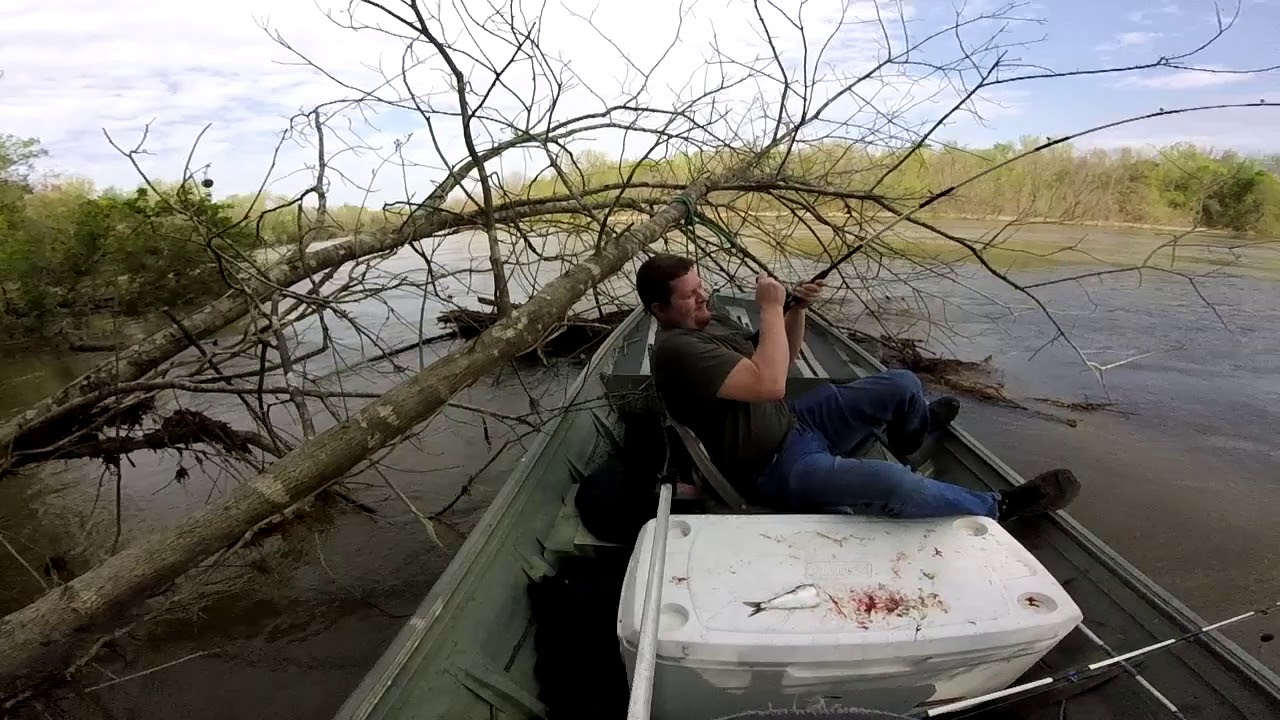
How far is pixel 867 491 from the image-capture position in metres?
2.12

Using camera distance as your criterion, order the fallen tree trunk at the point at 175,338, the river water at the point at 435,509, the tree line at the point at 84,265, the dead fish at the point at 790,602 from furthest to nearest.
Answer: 1. the tree line at the point at 84,265
2. the river water at the point at 435,509
3. the fallen tree trunk at the point at 175,338
4. the dead fish at the point at 790,602

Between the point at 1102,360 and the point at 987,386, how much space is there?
2230 millimetres

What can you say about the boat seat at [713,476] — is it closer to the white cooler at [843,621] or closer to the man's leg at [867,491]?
the man's leg at [867,491]

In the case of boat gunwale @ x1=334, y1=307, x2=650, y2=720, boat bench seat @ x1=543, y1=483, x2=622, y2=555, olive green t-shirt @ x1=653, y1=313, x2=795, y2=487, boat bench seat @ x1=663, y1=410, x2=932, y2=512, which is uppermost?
olive green t-shirt @ x1=653, y1=313, x2=795, y2=487

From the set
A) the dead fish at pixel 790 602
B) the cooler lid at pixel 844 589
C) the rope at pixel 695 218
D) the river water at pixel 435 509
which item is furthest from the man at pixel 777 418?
the rope at pixel 695 218

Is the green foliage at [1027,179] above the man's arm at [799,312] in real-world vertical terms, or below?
above

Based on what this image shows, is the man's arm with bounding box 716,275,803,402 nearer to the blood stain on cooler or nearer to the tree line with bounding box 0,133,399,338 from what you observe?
the blood stain on cooler

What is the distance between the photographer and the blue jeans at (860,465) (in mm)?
2092

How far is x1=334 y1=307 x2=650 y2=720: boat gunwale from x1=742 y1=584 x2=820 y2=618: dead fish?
923 mm

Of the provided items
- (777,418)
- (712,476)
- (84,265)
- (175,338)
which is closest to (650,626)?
(712,476)

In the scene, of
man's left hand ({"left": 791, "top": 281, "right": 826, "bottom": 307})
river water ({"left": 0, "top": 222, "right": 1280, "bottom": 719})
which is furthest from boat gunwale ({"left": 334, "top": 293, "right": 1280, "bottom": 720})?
man's left hand ({"left": 791, "top": 281, "right": 826, "bottom": 307})

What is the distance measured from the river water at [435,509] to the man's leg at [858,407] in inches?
27.3

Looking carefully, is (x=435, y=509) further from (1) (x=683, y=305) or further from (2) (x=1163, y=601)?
(2) (x=1163, y=601)

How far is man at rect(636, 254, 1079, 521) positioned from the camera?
7.02 ft
